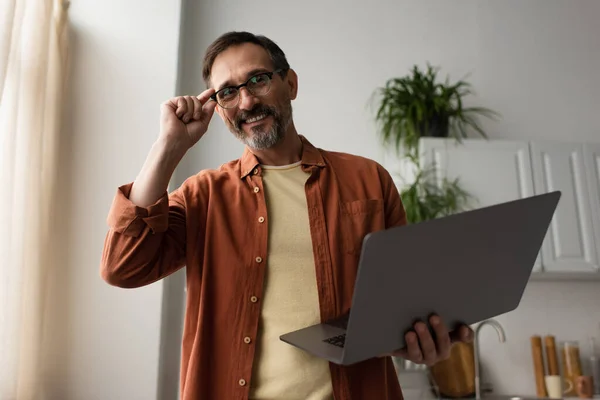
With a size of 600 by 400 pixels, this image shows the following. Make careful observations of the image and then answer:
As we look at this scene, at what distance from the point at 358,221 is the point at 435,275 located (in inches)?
16.9

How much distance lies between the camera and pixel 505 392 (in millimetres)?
2953

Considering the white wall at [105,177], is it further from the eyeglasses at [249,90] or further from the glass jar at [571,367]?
the glass jar at [571,367]

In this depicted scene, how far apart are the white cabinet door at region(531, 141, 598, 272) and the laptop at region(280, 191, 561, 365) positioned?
1.97 metres

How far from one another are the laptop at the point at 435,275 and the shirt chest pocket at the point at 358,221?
0.88 ft

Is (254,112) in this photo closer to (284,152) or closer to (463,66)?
(284,152)

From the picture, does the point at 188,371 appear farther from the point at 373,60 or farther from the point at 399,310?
the point at 373,60

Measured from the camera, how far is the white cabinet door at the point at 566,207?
278cm

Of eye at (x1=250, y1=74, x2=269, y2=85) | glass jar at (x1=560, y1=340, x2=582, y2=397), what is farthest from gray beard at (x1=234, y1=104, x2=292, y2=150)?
glass jar at (x1=560, y1=340, x2=582, y2=397)

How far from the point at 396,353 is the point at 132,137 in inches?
72.0

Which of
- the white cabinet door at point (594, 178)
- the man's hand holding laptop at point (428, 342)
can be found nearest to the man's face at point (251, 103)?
the man's hand holding laptop at point (428, 342)

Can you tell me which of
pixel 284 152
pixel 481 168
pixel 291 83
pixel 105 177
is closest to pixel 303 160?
pixel 284 152

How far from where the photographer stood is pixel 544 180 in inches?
112

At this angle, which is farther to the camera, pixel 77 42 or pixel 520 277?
pixel 77 42

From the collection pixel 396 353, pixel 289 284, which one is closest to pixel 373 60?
pixel 289 284
